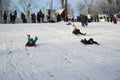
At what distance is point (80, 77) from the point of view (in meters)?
12.5

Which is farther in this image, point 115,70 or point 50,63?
point 50,63

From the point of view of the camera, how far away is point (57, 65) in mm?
14414

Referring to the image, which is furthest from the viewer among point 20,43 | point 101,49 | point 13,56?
point 20,43

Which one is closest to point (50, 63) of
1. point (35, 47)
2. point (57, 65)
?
point (57, 65)

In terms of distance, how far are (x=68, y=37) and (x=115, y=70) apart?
10.0m

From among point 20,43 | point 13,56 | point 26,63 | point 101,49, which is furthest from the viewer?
point 20,43

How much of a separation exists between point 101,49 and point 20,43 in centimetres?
544

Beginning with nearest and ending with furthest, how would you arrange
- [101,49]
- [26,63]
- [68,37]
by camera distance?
[26,63], [101,49], [68,37]

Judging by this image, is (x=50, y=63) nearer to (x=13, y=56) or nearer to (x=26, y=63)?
(x=26, y=63)

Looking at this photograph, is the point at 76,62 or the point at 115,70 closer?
the point at 115,70

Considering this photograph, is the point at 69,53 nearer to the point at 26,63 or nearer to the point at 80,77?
the point at 26,63

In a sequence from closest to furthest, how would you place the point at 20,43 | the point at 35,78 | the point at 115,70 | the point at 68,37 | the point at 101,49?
1. the point at 35,78
2. the point at 115,70
3. the point at 101,49
4. the point at 20,43
5. the point at 68,37

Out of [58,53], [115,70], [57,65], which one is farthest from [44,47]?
[115,70]

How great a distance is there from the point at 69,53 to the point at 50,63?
2.59 metres
